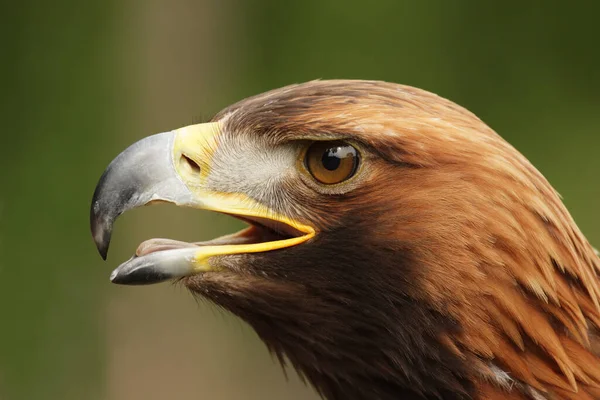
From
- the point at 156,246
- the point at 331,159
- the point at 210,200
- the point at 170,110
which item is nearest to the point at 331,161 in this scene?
the point at 331,159

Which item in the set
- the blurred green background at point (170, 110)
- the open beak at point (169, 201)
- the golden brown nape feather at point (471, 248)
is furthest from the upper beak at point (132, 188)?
the blurred green background at point (170, 110)

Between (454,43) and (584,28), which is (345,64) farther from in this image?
(584,28)

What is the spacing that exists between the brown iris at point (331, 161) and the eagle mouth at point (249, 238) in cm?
12

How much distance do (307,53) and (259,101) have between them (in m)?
4.63

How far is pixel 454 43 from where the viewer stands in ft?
22.1

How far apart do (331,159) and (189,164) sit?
31 cm

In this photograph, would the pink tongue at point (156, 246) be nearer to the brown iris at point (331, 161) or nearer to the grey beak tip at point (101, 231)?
the grey beak tip at point (101, 231)

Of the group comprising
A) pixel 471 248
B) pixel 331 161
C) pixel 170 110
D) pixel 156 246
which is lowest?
pixel 471 248

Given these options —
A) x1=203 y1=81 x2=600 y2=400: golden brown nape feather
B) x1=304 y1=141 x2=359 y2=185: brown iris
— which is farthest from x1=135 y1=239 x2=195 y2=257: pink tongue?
x1=304 y1=141 x2=359 y2=185: brown iris

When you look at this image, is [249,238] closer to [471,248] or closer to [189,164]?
[189,164]

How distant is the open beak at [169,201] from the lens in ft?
5.82

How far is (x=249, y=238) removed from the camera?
193 cm

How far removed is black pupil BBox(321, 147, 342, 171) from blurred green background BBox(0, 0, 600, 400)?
3.28 m

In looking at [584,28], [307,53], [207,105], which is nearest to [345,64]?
[307,53]
